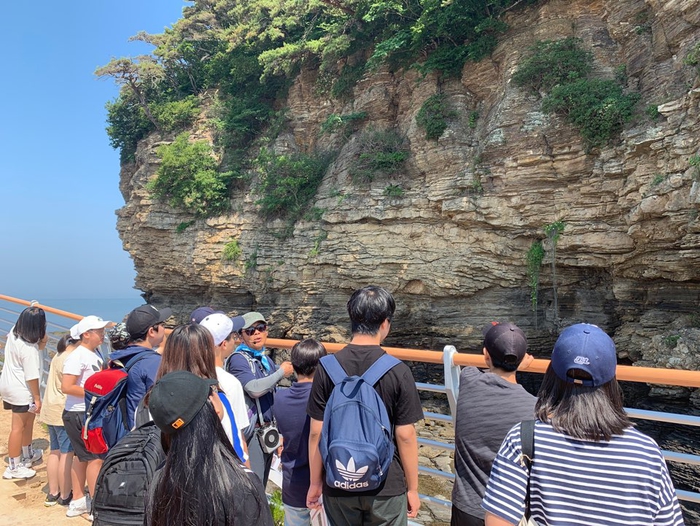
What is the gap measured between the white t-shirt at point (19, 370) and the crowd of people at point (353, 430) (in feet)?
2.25

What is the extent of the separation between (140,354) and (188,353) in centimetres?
83

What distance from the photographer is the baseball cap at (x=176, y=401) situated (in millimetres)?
1266

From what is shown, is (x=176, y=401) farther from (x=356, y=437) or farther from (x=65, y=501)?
(x=65, y=501)

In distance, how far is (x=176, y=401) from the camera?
1280 mm

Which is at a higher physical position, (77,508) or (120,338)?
(120,338)

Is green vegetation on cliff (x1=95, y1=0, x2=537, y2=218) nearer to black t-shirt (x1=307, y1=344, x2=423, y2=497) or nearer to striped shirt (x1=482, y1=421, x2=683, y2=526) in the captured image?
black t-shirt (x1=307, y1=344, x2=423, y2=497)

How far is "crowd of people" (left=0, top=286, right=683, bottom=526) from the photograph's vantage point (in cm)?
122

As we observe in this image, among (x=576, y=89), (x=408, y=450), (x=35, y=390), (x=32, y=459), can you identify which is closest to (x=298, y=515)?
(x=408, y=450)

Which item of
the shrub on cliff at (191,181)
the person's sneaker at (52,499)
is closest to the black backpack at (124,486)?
the person's sneaker at (52,499)

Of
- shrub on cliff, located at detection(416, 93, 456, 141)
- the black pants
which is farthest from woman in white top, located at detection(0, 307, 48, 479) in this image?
shrub on cliff, located at detection(416, 93, 456, 141)

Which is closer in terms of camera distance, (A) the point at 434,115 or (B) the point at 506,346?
(B) the point at 506,346

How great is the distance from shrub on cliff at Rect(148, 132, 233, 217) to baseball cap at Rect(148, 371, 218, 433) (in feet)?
57.3

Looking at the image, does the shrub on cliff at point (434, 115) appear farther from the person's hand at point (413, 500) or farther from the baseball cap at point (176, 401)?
the baseball cap at point (176, 401)

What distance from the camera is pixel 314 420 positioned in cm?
198
